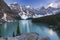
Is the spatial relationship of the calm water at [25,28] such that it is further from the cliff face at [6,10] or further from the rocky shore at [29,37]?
the cliff face at [6,10]

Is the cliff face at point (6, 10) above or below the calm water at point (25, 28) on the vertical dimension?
above

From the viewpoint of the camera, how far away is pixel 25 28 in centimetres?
362

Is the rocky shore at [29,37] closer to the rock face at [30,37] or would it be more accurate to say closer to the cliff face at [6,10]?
the rock face at [30,37]

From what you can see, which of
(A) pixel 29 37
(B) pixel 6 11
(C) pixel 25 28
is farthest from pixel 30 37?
(B) pixel 6 11

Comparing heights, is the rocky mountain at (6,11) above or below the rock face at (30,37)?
above

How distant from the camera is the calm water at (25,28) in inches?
140

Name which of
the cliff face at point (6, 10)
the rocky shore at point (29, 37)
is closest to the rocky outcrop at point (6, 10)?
the cliff face at point (6, 10)

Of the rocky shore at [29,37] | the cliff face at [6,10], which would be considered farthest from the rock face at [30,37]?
the cliff face at [6,10]

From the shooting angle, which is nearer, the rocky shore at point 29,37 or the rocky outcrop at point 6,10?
the rocky shore at point 29,37

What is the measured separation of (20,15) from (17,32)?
0.36 metres

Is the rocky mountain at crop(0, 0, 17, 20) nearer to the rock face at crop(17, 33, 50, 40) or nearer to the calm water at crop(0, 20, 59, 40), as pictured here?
the calm water at crop(0, 20, 59, 40)

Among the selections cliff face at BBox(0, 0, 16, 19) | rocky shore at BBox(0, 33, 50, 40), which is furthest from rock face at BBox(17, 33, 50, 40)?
cliff face at BBox(0, 0, 16, 19)

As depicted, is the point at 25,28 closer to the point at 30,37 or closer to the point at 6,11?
the point at 30,37

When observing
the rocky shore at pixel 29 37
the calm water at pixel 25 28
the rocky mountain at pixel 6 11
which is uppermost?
the rocky mountain at pixel 6 11
